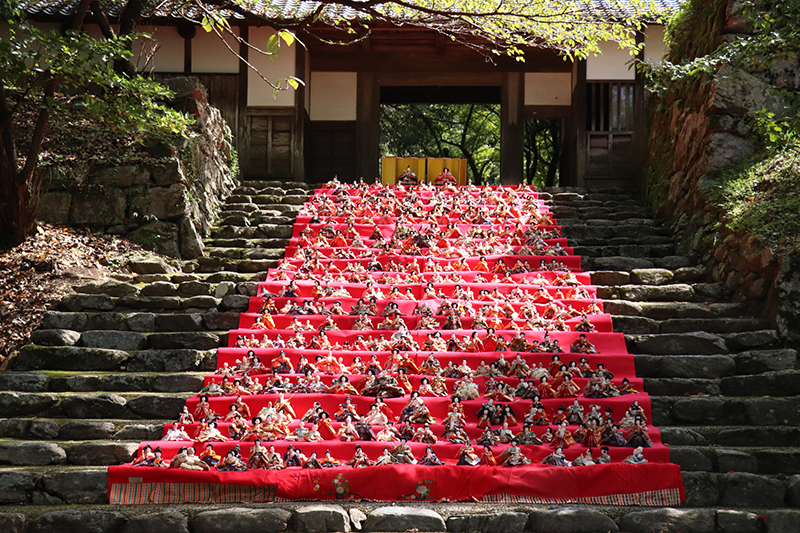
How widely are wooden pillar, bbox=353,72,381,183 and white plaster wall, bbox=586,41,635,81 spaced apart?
4409mm

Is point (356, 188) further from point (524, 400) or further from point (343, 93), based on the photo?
point (524, 400)

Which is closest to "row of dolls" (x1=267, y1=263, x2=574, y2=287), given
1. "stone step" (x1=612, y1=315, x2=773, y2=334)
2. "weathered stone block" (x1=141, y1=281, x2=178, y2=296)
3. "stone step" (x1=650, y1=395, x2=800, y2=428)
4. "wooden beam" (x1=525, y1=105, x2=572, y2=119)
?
"weathered stone block" (x1=141, y1=281, x2=178, y2=296)

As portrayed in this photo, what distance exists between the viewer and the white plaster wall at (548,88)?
15.1 m

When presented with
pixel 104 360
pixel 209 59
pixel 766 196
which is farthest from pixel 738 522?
pixel 209 59

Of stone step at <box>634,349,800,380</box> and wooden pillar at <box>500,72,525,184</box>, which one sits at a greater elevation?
wooden pillar at <box>500,72,525,184</box>

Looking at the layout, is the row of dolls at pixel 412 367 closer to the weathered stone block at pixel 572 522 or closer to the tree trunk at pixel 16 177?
the weathered stone block at pixel 572 522

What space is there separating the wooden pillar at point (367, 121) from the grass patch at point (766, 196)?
771 centimetres

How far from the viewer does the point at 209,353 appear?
7.32m

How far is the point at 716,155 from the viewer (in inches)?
375

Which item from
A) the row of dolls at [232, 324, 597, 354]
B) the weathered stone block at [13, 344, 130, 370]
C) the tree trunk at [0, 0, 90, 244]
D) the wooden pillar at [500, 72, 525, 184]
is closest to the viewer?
the weathered stone block at [13, 344, 130, 370]

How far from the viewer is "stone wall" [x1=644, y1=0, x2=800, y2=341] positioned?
766 cm

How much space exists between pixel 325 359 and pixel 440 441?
5.27 ft

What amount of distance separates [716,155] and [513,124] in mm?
6121

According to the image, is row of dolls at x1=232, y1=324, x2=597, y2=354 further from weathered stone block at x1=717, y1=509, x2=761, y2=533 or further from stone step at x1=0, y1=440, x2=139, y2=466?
weathered stone block at x1=717, y1=509, x2=761, y2=533
